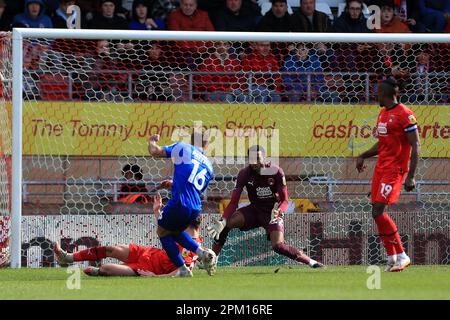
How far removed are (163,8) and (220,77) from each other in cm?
374

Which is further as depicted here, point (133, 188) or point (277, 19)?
point (277, 19)

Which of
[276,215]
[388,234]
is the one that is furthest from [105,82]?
[388,234]

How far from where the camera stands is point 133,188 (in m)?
15.7

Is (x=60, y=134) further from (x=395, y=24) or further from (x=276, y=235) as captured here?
(x=395, y=24)

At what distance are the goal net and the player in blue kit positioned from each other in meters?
2.95

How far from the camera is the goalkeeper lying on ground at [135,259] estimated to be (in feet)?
37.8

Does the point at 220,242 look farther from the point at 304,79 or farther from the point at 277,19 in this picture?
the point at 277,19

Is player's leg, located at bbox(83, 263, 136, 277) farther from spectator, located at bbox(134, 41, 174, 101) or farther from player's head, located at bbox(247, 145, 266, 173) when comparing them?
spectator, located at bbox(134, 41, 174, 101)

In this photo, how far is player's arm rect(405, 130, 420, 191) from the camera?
11188 mm

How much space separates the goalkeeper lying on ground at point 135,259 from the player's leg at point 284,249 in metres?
1.09

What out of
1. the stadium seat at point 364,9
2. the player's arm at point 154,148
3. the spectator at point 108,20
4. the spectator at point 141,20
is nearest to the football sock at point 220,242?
the player's arm at point 154,148

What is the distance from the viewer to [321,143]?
15242 mm

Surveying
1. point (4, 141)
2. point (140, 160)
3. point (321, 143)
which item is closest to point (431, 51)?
point (321, 143)

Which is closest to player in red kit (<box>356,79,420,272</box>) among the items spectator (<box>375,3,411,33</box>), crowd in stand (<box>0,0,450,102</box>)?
crowd in stand (<box>0,0,450,102</box>)
